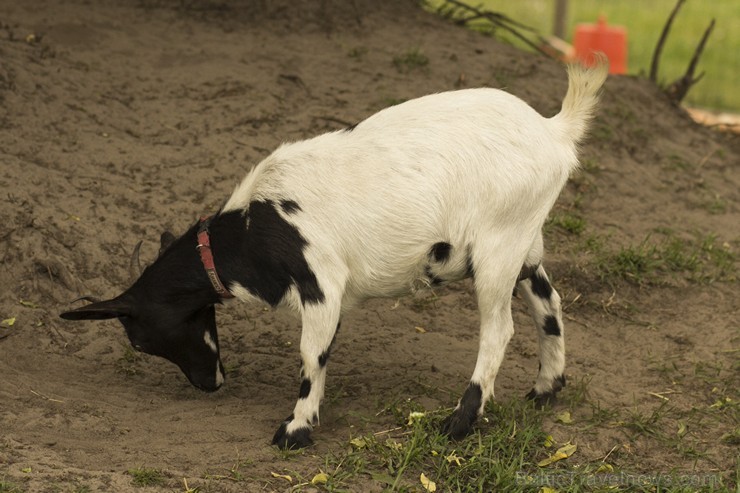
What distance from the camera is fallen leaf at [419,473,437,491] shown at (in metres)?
4.52

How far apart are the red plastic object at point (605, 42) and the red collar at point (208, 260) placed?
808 centimetres

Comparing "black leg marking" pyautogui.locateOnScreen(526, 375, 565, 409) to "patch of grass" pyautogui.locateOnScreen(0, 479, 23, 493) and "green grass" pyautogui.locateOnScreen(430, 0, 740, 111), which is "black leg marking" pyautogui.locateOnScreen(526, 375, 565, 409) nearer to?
"patch of grass" pyautogui.locateOnScreen(0, 479, 23, 493)

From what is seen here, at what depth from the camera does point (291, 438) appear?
4832 mm

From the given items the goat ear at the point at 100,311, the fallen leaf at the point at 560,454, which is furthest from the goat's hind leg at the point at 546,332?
the goat ear at the point at 100,311

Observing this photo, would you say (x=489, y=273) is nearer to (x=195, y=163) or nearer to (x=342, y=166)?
(x=342, y=166)

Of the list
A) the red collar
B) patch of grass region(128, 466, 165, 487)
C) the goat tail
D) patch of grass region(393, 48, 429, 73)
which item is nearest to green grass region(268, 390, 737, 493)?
patch of grass region(128, 466, 165, 487)

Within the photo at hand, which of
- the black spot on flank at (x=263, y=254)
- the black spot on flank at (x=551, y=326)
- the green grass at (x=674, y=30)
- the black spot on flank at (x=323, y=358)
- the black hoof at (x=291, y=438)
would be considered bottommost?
the green grass at (x=674, y=30)

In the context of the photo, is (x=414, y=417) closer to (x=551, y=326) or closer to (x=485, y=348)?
(x=485, y=348)

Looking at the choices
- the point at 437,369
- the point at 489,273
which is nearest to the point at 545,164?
the point at 489,273

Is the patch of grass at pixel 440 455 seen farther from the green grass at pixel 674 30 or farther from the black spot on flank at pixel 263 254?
the green grass at pixel 674 30

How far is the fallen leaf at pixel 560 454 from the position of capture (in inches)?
187

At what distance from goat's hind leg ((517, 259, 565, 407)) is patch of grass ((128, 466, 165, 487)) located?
6.51ft

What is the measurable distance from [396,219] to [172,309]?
4.09ft

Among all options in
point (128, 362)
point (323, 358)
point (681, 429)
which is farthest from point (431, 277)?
point (128, 362)
